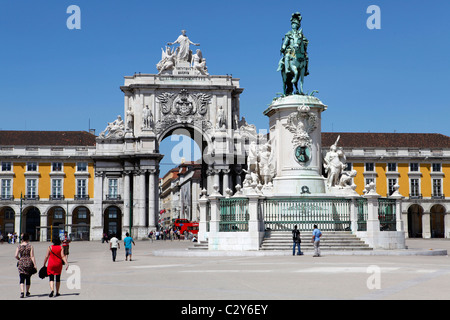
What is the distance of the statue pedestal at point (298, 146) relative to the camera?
27.8 metres

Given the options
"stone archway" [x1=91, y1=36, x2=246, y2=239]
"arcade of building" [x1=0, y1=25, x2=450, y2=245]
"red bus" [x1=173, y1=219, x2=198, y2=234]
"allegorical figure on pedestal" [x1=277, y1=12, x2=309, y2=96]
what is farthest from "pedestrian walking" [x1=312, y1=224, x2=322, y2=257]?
"stone archway" [x1=91, y1=36, x2=246, y2=239]

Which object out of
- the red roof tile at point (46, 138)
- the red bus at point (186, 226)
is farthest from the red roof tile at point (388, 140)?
the red roof tile at point (46, 138)

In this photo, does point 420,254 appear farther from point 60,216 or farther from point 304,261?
point 60,216

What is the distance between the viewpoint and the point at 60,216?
268 feet

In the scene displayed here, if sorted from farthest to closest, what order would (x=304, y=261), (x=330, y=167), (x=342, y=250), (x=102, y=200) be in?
1. (x=102, y=200)
2. (x=330, y=167)
3. (x=342, y=250)
4. (x=304, y=261)

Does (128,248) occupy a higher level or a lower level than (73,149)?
lower

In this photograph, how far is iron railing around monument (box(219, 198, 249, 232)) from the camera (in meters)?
27.7

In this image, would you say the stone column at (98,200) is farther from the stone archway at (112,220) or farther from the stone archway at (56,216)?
the stone archway at (56,216)

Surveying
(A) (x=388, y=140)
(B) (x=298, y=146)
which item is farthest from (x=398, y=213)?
(A) (x=388, y=140)

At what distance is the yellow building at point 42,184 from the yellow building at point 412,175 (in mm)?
29157

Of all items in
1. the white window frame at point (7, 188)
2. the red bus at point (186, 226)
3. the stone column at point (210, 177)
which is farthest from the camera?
the white window frame at point (7, 188)

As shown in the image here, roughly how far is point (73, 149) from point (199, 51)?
18.7 meters

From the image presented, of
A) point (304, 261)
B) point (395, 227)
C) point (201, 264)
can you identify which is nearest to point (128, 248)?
point (201, 264)
